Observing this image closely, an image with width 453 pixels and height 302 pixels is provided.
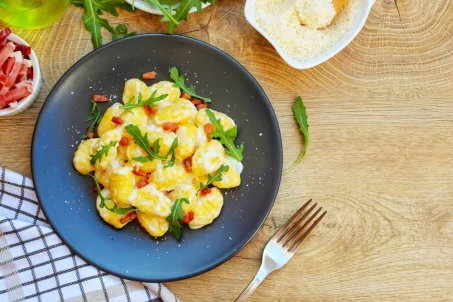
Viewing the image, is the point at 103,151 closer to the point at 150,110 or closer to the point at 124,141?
the point at 124,141

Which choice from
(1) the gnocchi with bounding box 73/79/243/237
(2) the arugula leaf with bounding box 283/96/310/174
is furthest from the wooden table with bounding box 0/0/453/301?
(1) the gnocchi with bounding box 73/79/243/237

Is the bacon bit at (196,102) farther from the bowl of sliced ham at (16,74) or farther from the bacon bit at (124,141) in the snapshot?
the bowl of sliced ham at (16,74)

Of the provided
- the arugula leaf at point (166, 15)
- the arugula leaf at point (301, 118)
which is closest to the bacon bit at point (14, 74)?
the arugula leaf at point (166, 15)

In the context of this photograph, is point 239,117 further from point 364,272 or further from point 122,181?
point 364,272

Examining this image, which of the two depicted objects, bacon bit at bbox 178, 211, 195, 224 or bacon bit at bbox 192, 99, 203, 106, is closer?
bacon bit at bbox 178, 211, 195, 224

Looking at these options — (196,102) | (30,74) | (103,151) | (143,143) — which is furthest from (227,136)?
(30,74)

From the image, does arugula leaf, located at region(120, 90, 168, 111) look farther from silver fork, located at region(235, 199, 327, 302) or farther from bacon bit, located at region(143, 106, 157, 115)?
silver fork, located at region(235, 199, 327, 302)
